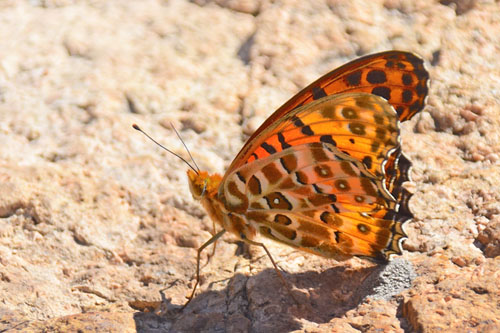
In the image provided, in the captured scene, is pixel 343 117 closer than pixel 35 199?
Yes

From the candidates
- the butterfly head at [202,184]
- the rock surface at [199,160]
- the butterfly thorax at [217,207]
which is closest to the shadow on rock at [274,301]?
the rock surface at [199,160]

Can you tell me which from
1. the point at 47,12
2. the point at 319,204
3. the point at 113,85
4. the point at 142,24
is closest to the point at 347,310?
the point at 319,204

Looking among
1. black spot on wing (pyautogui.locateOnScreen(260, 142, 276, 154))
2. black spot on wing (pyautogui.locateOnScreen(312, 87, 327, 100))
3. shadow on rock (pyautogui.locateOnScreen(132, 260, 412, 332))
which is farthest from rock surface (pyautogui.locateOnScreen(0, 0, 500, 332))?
black spot on wing (pyautogui.locateOnScreen(312, 87, 327, 100))

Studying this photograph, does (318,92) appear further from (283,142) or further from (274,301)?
(274,301)

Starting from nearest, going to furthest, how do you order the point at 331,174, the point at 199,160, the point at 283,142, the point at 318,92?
the point at 331,174 → the point at 283,142 → the point at 318,92 → the point at 199,160

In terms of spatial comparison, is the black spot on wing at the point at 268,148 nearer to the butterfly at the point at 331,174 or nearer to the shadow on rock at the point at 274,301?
the butterfly at the point at 331,174

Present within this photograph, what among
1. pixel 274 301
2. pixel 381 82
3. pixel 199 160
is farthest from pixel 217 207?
pixel 381 82

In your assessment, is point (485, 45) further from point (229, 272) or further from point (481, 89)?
point (229, 272)
